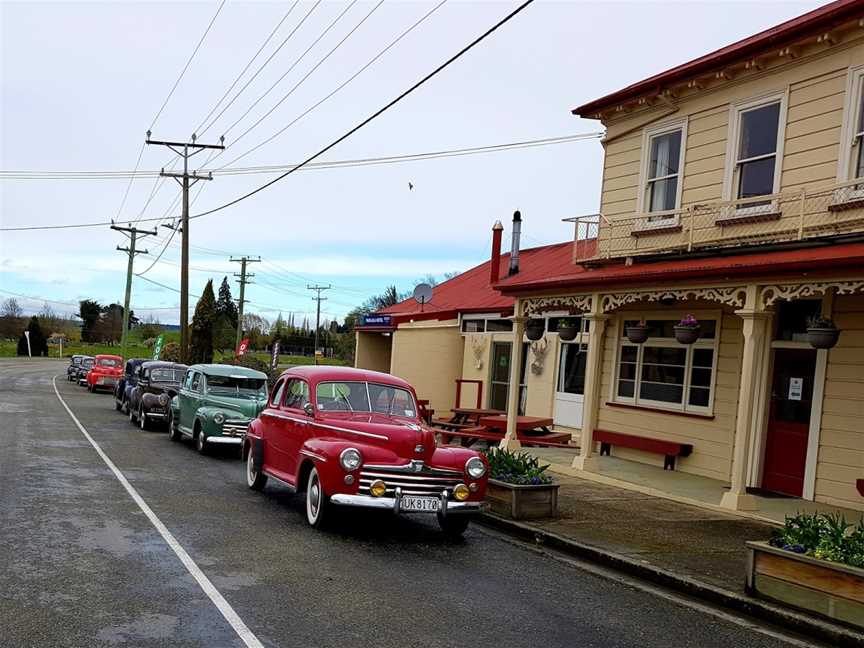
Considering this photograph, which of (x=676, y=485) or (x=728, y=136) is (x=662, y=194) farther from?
(x=676, y=485)

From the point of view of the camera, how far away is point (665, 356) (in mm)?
14555

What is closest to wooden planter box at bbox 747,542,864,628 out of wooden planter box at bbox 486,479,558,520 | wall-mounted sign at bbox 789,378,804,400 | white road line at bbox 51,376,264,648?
wooden planter box at bbox 486,479,558,520

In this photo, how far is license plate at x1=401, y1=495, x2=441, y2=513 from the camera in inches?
328

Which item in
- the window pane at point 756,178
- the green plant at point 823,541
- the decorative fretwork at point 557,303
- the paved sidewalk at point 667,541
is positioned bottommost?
the paved sidewalk at point 667,541

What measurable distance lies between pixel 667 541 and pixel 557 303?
6227mm

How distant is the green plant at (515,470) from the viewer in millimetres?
10094

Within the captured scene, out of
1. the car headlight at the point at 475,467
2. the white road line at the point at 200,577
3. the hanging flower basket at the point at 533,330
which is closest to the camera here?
the white road line at the point at 200,577

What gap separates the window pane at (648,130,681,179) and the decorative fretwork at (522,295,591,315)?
2.69 metres

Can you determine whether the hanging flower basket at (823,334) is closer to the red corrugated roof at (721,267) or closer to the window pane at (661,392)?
the red corrugated roof at (721,267)

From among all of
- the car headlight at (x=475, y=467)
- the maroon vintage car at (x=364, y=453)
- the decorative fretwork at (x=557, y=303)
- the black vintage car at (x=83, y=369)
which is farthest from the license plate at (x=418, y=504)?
the black vintage car at (x=83, y=369)

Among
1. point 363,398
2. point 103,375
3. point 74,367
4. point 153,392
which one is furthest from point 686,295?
point 74,367

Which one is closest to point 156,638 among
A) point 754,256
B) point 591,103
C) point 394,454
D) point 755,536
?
point 394,454

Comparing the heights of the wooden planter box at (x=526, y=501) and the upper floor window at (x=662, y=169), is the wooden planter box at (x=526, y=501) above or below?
below

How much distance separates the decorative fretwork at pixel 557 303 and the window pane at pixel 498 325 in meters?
6.76
